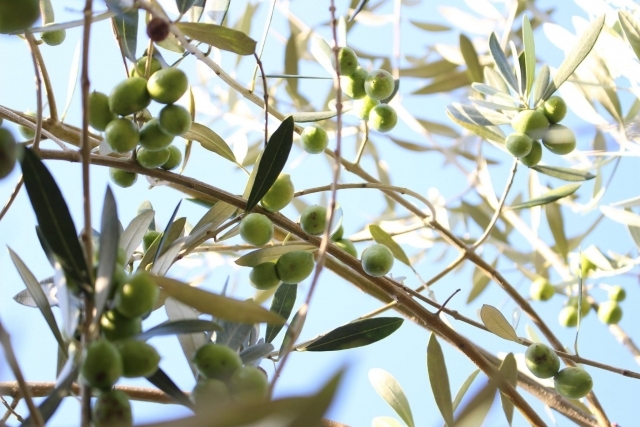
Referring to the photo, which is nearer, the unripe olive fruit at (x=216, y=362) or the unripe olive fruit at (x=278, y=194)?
the unripe olive fruit at (x=216, y=362)

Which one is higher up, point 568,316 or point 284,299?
point 568,316

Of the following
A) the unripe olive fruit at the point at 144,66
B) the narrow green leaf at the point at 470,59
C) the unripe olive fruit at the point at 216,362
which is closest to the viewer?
the unripe olive fruit at the point at 216,362

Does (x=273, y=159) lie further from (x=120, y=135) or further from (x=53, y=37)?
(x=53, y=37)

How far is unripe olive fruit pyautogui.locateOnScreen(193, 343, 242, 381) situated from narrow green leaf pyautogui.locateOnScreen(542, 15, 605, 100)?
2.34ft

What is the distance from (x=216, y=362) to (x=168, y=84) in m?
0.31

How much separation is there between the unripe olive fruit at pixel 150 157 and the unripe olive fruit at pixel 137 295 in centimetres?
28

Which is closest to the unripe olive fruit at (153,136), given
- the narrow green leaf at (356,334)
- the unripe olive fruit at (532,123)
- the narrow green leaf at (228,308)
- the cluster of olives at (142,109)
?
the cluster of olives at (142,109)

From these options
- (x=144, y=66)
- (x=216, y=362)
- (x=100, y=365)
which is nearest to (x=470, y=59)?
(x=144, y=66)

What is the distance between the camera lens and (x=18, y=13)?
2.19 feet

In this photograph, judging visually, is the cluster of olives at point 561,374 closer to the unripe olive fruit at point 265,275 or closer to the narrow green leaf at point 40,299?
the unripe olive fruit at point 265,275

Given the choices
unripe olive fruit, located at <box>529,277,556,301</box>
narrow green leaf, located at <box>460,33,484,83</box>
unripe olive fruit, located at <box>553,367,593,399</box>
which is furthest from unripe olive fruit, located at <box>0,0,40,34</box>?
unripe olive fruit, located at <box>529,277,556,301</box>

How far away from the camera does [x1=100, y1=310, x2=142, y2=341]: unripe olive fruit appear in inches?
23.9

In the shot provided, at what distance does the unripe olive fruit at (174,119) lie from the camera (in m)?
0.74

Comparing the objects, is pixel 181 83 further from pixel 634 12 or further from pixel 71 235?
pixel 634 12
